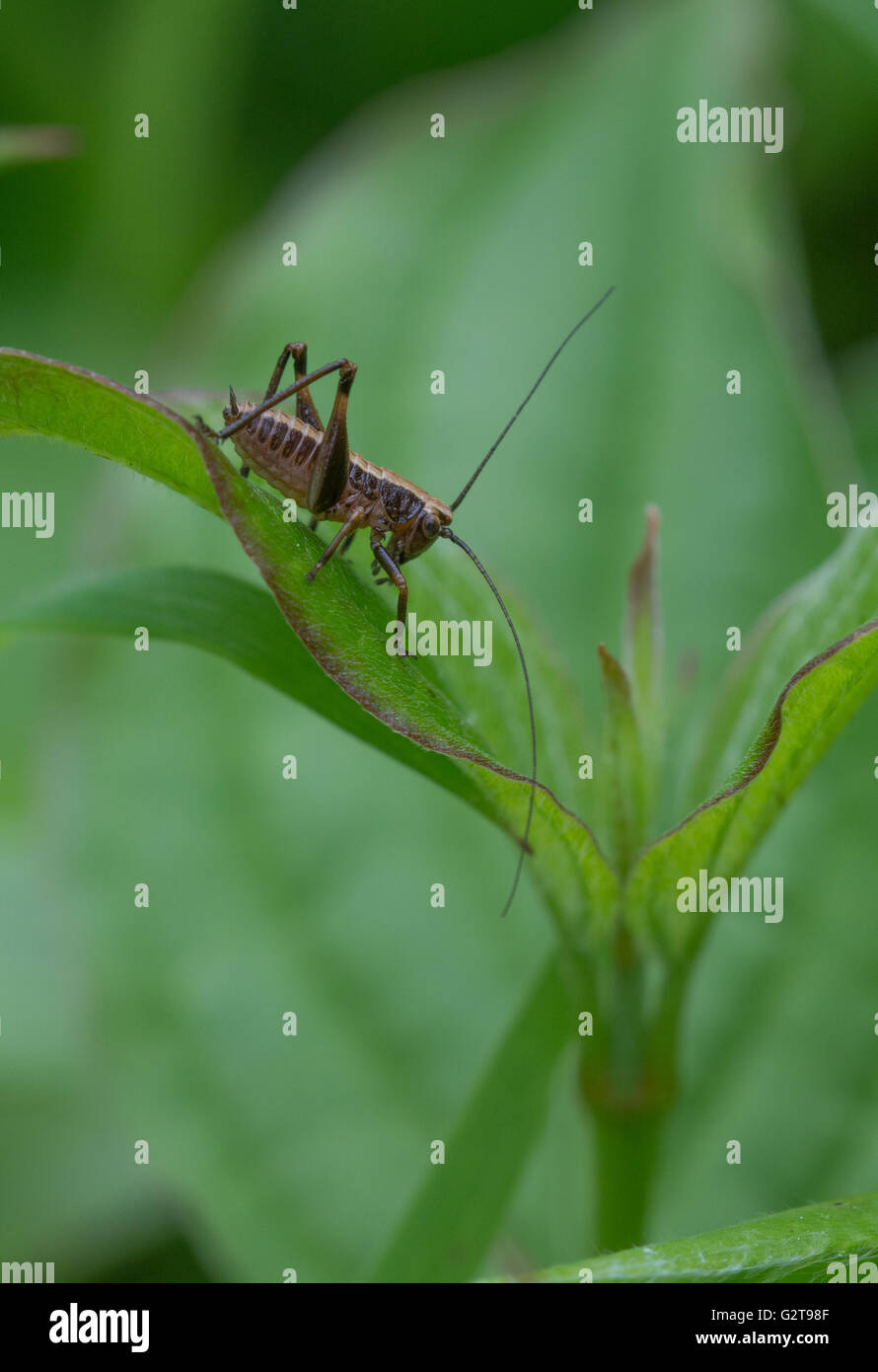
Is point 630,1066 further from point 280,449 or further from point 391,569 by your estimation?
point 280,449

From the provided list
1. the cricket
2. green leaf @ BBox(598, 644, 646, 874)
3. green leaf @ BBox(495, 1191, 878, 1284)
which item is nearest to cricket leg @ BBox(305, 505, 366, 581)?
the cricket

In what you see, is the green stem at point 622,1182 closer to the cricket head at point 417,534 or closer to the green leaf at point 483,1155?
the green leaf at point 483,1155

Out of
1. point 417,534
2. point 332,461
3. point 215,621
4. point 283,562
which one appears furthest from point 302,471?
point 283,562

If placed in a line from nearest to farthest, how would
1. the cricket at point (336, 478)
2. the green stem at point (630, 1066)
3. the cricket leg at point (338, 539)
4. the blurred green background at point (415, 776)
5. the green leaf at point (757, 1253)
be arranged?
the green leaf at point (757, 1253) < the cricket leg at point (338, 539) < the green stem at point (630, 1066) < the cricket at point (336, 478) < the blurred green background at point (415, 776)

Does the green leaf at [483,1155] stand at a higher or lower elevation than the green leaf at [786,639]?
lower

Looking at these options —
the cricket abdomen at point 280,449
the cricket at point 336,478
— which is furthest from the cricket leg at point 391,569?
the cricket abdomen at point 280,449
